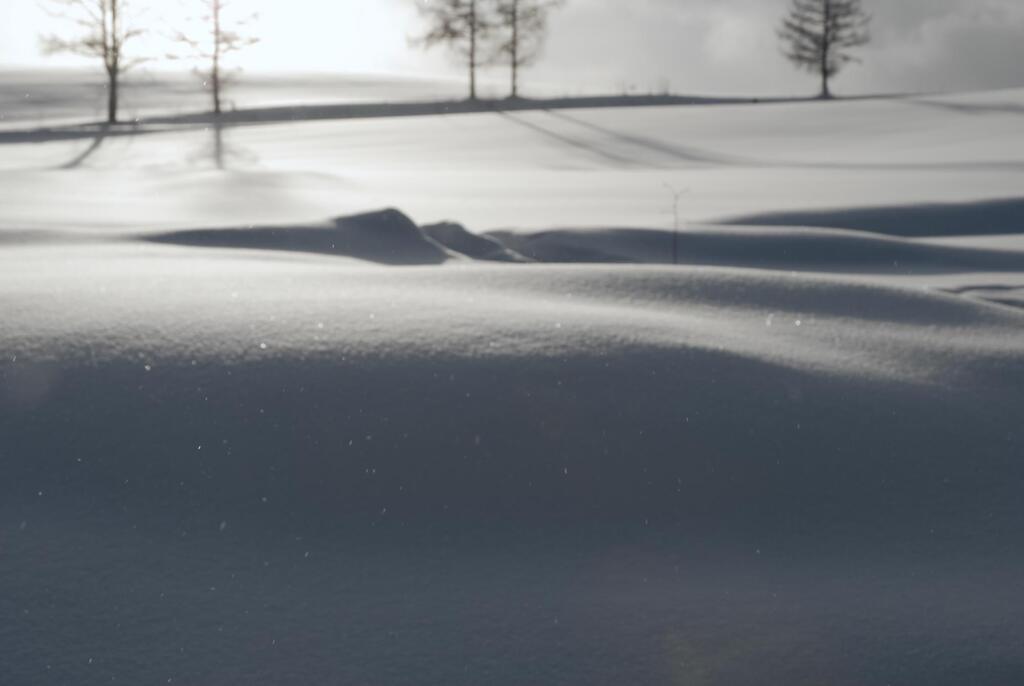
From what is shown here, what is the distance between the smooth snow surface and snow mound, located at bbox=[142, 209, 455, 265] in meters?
1.88

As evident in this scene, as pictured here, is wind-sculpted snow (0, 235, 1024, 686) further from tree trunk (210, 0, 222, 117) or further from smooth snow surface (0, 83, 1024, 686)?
tree trunk (210, 0, 222, 117)

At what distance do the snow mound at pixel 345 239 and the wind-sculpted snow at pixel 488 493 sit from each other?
296 cm

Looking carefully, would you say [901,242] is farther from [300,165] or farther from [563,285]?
[300,165]

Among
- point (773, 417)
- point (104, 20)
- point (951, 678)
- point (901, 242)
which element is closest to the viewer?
point (951, 678)

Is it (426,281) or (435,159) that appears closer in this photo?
(426,281)

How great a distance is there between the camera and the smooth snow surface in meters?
2.14

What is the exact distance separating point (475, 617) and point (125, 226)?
544 cm

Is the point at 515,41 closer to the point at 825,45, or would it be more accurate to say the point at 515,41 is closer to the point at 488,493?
the point at 825,45

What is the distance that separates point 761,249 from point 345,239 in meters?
2.78

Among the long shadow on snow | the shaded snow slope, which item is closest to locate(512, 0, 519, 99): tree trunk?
the shaded snow slope

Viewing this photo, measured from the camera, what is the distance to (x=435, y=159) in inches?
679

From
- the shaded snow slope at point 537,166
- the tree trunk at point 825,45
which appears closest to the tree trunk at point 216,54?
the shaded snow slope at point 537,166

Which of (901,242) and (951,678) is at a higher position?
(901,242)

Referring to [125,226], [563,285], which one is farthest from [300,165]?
[563,285]
